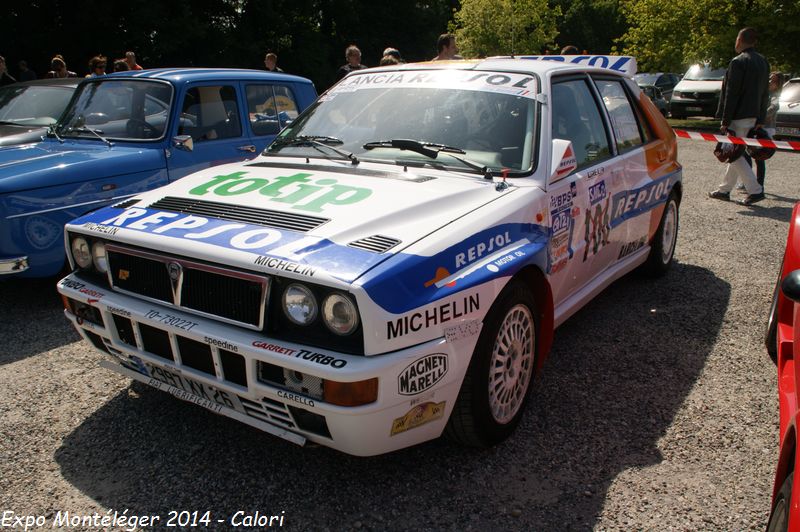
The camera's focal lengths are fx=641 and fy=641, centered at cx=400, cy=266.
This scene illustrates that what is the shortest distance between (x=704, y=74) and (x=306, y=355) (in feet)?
75.2

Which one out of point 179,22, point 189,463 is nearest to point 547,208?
point 189,463

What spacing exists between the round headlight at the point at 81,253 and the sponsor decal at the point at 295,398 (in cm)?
137

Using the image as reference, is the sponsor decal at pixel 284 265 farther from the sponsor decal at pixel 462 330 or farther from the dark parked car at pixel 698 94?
the dark parked car at pixel 698 94

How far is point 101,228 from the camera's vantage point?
2.97m

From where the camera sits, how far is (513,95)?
351cm

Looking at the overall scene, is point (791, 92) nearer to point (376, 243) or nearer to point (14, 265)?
point (376, 243)

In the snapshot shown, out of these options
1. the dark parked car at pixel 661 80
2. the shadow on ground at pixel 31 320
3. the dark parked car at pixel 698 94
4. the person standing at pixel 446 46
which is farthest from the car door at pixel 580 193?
the dark parked car at pixel 661 80

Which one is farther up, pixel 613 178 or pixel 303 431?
pixel 613 178

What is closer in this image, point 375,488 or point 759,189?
point 375,488

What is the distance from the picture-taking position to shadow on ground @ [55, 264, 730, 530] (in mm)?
2570

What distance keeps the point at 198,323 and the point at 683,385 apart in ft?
8.79

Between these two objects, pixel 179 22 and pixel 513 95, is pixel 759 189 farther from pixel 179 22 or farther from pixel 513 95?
pixel 179 22

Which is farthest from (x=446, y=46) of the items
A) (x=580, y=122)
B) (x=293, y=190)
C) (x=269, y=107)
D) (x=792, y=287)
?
(x=792, y=287)

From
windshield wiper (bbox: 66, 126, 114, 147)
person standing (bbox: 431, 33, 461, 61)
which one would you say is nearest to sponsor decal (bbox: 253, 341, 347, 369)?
windshield wiper (bbox: 66, 126, 114, 147)
